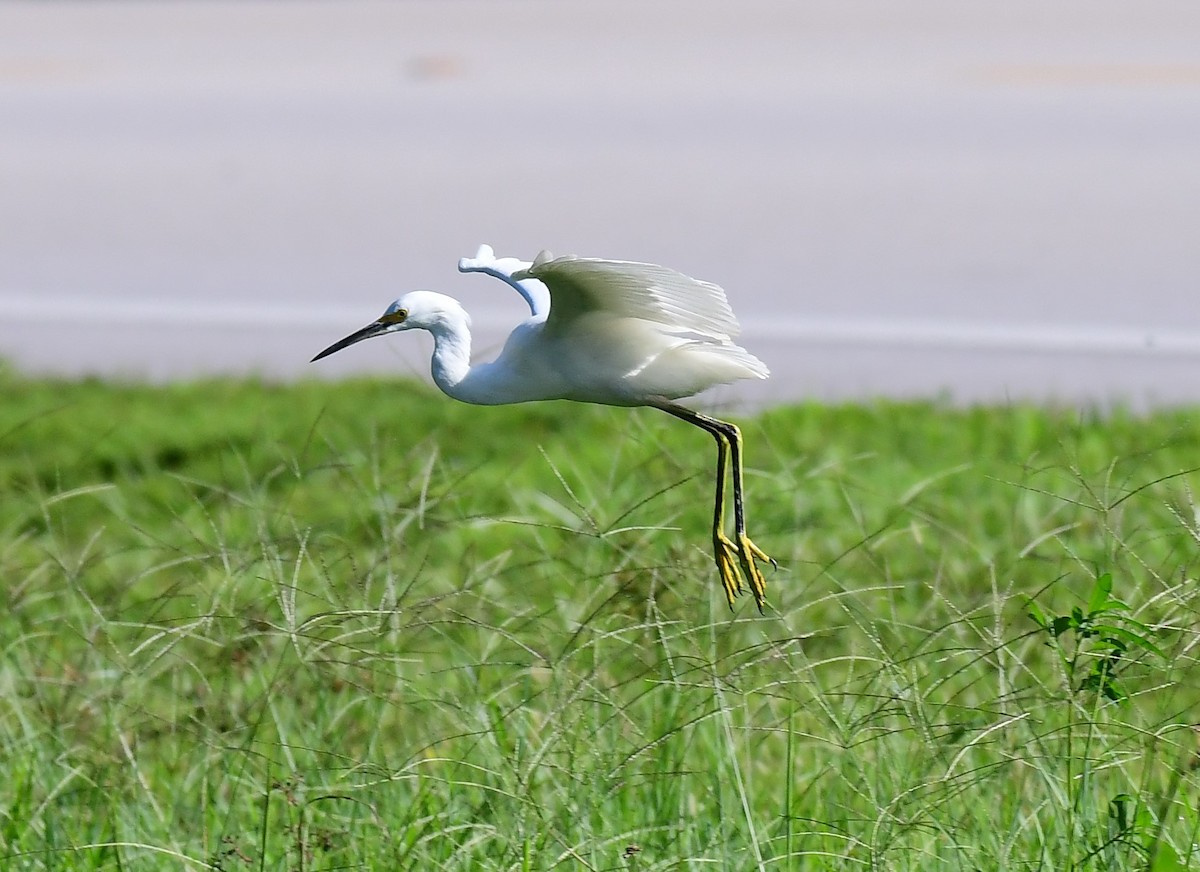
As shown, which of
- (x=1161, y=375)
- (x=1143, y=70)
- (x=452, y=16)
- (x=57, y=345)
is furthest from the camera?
(x=452, y=16)

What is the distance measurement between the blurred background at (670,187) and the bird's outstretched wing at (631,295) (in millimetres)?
3681

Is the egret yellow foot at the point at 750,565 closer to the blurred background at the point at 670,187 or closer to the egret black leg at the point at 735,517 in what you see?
the egret black leg at the point at 735,517

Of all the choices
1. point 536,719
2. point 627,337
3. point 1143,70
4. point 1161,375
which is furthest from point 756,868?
point 1143,70

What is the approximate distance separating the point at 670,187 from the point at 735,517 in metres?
5.96

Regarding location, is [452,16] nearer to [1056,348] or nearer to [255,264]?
[255,264]

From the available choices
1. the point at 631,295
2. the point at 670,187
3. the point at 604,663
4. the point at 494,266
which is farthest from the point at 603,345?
the point at 670,187

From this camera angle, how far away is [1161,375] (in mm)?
5348

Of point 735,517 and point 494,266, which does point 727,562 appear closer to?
point 735,517

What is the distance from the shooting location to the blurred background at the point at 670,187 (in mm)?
5805

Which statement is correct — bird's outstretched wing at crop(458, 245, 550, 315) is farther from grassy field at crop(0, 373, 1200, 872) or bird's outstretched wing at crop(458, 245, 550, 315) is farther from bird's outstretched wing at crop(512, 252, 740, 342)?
grassy field at crop(0, 373, 1200, 872)

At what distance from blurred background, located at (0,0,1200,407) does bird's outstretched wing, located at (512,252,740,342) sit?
145 inches

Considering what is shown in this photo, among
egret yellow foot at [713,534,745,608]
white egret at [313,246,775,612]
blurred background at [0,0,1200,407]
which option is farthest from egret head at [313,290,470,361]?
blurred background at [0,0,1200,407]

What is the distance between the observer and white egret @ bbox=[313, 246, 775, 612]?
4.79 ft

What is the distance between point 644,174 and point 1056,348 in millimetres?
2505
